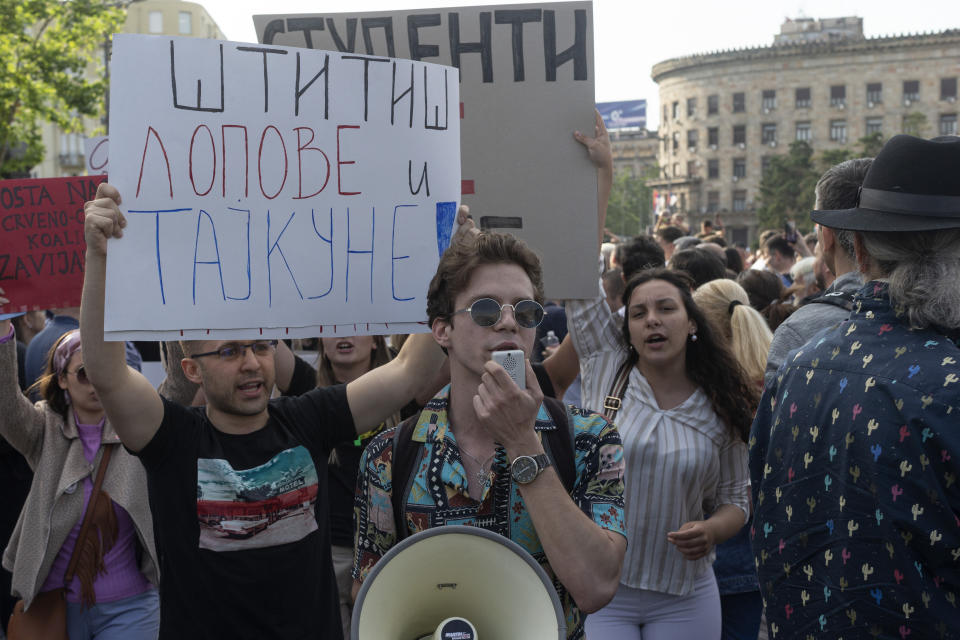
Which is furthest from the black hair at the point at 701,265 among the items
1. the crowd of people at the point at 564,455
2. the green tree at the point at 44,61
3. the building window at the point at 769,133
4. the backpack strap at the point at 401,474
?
the building window at the point at 769,133

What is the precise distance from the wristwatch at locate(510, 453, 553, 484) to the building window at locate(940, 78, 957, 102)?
82.2 m

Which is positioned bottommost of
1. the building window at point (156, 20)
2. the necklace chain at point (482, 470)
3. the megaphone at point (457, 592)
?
the megaphone at point (457, 592)

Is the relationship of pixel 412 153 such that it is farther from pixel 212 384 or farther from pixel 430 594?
pixel 430 594

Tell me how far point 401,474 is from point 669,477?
159 cm

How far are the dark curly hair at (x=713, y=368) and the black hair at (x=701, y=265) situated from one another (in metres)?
1.70

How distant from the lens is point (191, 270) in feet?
7.99

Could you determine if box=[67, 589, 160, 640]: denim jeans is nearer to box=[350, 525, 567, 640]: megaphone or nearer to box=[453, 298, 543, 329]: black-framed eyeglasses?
box=[350, 525, 567, 640]: megaphone

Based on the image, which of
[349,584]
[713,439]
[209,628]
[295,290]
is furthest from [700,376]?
[209,628]

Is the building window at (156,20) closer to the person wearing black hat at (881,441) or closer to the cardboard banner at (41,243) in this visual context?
the cardboard banner at (41,243)

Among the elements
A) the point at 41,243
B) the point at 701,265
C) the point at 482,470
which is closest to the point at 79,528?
the point at 41,243

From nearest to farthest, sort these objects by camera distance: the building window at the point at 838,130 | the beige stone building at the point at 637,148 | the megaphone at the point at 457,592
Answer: the megaphone at the point at 457,592, the building window at the point at 838,130, the beige stone building at the point at 637,148

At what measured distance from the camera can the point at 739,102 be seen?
8025 centimetres

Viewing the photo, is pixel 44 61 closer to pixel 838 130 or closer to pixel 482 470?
pixel 482 470

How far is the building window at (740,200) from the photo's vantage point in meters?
81.8
